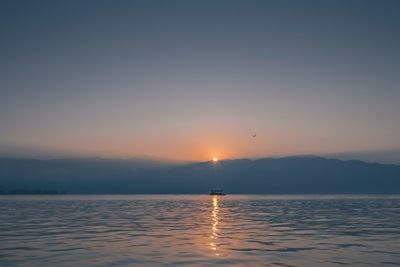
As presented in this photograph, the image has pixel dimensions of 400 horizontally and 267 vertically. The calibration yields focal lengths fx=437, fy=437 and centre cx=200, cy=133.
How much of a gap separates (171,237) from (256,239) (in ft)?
22.8

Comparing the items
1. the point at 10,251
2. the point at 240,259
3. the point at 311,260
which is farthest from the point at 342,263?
the point at 10,251

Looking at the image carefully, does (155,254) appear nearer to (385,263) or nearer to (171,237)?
(171,237)

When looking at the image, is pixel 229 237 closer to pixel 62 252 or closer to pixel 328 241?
pixel 328 241

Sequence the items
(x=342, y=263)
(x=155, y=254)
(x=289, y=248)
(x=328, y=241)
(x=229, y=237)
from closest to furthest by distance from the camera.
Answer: (x=342, y=263) < (x=155, y=254) < (x=289, y=248) < (x=328, y=241) < (x=229, y=237)

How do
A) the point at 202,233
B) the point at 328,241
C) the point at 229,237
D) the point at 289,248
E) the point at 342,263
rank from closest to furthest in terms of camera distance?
the point at 342,263 < the point at 289,248 < the point at 328,241 < the point at 229,237 < the point at 202,233

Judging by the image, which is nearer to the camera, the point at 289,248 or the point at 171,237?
the point at 289,248

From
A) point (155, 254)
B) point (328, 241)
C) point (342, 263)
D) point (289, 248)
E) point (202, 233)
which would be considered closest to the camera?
point (342, 263)

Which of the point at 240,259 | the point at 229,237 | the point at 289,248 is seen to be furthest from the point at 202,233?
the point at 240,259

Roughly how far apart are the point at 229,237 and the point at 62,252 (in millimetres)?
13739

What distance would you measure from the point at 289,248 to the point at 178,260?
8.74 meters

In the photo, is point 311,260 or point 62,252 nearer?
point 311,260

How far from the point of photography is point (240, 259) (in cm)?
2483

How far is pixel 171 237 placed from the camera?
1411 inches

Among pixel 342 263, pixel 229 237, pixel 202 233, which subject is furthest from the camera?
pixel 202 233
